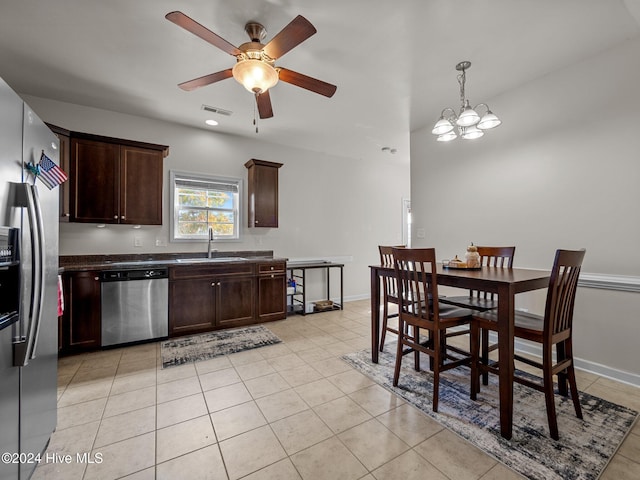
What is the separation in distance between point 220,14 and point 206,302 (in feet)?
9.59

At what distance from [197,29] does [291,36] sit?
0.58 metres

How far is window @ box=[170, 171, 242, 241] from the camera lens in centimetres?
405

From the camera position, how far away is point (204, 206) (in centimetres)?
423

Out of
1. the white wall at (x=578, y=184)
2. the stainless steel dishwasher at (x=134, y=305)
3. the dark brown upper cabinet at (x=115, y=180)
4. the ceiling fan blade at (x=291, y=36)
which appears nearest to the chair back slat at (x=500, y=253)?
the white wall at (x=578, y=184)

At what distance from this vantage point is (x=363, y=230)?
586cm

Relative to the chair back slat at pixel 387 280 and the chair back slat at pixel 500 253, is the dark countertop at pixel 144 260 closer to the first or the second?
the chair back slat at pixel 387 280

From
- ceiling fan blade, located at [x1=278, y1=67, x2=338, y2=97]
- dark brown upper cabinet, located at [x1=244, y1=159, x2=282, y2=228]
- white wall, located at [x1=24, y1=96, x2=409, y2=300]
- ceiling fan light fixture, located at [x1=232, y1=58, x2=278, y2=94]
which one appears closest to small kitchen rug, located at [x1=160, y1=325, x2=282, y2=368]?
white wall, located at [x1=24, y1=96, x2=409, y2=300]

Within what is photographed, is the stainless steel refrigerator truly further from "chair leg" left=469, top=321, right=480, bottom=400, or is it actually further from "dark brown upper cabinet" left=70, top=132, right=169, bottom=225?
"chair leg" left=469, top=321, right=480, bottom=400

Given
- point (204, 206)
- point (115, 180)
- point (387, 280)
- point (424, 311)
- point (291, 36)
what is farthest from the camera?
point (204, 206)

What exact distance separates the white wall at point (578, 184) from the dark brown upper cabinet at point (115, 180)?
3922mm

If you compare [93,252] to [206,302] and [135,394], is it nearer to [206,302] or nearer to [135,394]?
[206,302]

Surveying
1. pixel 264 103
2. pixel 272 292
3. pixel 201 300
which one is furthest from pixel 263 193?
pixel 264 103

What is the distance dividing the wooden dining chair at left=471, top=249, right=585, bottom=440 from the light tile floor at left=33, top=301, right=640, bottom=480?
37cm

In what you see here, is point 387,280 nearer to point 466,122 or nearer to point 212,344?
point 466,122
